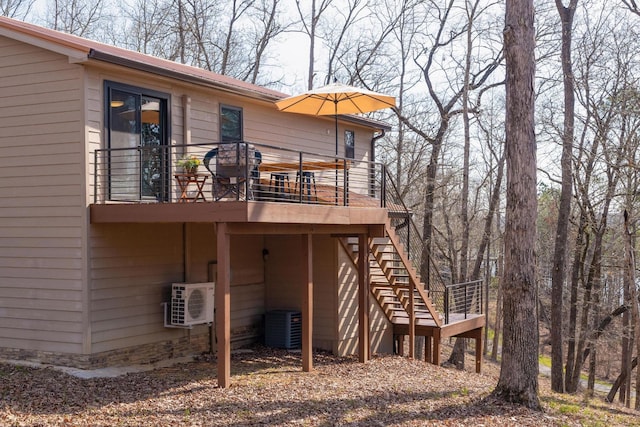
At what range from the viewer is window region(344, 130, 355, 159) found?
15759 millimetres

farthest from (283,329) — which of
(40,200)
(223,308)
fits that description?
(40,200)

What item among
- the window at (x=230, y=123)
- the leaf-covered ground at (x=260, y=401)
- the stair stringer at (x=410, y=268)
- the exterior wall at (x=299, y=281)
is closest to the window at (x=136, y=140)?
the window at (x=230, y=123)

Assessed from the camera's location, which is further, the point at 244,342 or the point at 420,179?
the point at 420,179

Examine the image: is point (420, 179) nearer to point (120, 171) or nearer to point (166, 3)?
point (166, 3)

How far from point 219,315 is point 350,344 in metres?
4.97

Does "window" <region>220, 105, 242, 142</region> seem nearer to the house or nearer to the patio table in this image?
the house

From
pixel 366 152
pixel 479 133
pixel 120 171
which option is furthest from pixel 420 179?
pixel 120 171

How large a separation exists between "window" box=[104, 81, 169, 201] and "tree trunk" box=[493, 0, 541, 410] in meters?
5.18

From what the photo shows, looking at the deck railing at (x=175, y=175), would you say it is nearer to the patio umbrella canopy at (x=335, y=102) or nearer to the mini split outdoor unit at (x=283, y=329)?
the patio umbrella canopy at (x=335, y=102)

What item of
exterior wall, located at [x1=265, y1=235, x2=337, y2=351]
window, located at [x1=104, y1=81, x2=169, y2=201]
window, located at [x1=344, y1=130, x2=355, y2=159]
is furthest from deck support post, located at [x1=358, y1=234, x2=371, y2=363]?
window, located at [x1=344, y1=130, x2=355, y2=159]

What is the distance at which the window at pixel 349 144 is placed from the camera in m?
15.8

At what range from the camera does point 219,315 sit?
893 cm

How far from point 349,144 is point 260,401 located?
28.7 feet

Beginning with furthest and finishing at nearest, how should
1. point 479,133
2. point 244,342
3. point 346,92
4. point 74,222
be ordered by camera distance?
1. point 479,133
2. point 244,342
3. point 346,92
4. point 74,222
